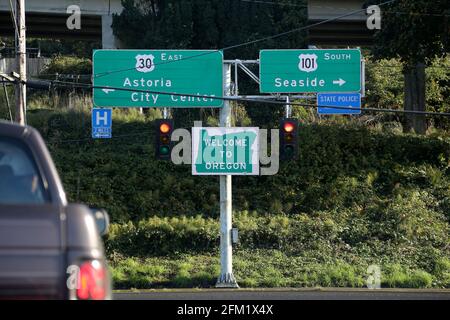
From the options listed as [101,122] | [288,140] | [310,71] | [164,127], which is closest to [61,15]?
[101,122]

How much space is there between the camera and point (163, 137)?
67.3 ft

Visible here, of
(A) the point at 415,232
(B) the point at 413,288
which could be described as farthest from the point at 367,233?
(B) the point at 413,288

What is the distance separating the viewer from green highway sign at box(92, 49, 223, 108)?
22547mm

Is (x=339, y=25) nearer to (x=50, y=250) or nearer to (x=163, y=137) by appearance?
(x=163, y=137)

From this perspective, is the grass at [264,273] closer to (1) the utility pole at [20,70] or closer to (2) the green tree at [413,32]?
(1) the utility pole at [20,70]

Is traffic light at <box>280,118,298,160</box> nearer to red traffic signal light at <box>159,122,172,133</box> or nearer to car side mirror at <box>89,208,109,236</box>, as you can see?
red traffic signal light at <box>159,122,172,133</box>

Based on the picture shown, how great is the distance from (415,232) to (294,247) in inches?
173

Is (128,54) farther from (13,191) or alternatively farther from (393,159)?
(13,191)

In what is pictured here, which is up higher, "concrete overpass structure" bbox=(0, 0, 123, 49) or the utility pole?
"concrete overpass structure" bbox=(0, 0, 123, 49)

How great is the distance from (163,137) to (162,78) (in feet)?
8.70

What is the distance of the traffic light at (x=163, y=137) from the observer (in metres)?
20.5

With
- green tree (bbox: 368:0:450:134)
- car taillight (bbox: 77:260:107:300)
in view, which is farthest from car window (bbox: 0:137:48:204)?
green tree (bbox: 368:0:450:134)

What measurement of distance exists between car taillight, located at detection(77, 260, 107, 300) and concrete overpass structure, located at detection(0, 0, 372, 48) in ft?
115

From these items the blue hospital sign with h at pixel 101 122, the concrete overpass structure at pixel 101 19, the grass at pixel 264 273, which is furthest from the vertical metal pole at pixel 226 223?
the concrete overpass structure at pixel 101 19
